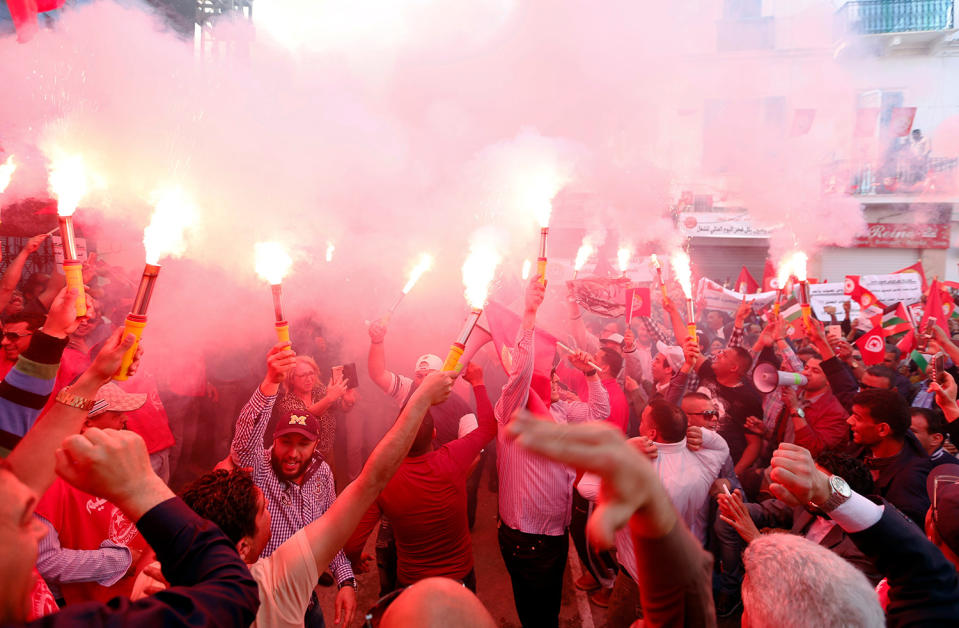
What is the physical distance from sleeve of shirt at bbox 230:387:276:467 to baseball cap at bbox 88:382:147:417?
0.67 m

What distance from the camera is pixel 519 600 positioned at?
320 cm

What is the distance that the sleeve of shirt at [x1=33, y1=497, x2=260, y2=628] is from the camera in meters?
0.99

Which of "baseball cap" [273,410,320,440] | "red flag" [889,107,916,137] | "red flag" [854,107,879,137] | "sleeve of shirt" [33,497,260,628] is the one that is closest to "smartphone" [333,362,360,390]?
"baseball cap" [273,410,320,440]

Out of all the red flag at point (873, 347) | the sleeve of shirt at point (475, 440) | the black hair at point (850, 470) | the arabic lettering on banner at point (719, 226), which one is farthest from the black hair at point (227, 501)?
the arabic lettering on banner at point (719, 226)

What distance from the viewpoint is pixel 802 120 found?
8.29m

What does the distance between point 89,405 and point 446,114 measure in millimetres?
4932

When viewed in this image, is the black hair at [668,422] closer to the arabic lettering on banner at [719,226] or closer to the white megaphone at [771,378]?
the white megaphone at [771,378]

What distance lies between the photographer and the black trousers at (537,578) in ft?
10.4

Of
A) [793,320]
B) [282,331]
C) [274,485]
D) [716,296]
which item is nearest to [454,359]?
[282,331]

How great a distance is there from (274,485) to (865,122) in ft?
35.9

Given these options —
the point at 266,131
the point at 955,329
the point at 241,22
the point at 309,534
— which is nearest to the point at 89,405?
the point at 309,534

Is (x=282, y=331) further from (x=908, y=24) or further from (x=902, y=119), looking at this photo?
(x=908, y=24)

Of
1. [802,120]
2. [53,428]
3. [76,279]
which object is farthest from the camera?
[802,120]

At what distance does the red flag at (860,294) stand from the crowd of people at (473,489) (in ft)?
4.16
